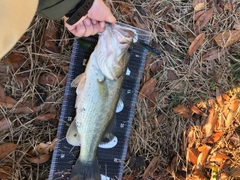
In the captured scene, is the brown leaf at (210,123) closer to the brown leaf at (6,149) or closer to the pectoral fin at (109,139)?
the pectoral fin at (109,139)

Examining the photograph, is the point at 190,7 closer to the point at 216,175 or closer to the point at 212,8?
the point at 212,8

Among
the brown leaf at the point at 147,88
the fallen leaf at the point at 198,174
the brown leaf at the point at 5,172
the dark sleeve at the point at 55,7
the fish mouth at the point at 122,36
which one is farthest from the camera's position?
the fallen leaf at the point at 198,174

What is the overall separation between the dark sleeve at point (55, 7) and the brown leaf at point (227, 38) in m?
1.51

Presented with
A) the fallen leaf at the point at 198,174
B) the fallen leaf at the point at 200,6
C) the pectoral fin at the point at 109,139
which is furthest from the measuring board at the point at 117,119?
the fallen leaf at the point at 198,174

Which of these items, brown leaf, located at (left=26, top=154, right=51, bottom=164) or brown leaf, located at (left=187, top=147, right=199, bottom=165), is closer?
brown leaf, located at (left=26, top=154, right=51, bottom=164)

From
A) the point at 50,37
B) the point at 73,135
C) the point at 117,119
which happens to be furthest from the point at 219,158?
the point at 50,37

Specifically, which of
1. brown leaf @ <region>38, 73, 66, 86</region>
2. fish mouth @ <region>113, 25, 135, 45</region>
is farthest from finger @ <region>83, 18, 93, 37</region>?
brown leaf @ <region>38, 73, 66, 86</region>

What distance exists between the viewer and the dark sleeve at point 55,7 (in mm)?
1832

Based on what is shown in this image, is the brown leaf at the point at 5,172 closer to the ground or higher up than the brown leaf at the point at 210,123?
closer to the ground

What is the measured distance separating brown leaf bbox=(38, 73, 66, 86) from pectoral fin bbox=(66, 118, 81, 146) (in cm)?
33

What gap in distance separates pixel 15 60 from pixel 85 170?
99 cm

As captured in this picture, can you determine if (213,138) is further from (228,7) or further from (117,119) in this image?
(228,7)

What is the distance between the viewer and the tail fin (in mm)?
2389

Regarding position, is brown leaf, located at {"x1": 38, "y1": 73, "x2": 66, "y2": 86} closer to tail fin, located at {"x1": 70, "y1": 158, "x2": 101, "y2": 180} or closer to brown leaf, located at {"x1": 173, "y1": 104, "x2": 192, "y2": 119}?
tail fin, located at {"x1": 70, "y1": 158, "x2": 101, "y2": 180}
